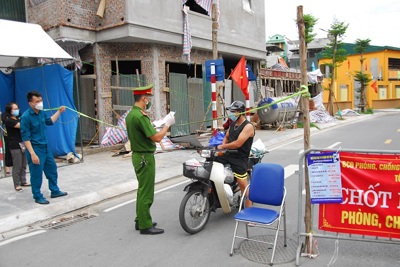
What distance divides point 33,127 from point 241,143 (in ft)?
12.0

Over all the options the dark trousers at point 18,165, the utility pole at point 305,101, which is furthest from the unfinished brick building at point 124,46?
the utility pole at point 305,101

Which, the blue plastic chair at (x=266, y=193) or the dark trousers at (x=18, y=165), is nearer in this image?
the blue plastic chair at (x=266, y=193)

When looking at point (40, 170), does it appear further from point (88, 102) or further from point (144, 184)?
point (88, 102)

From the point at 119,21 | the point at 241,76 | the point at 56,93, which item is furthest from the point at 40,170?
the point at 241,76

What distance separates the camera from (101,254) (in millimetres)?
4605

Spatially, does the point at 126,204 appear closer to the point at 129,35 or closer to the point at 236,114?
the point at 236,114

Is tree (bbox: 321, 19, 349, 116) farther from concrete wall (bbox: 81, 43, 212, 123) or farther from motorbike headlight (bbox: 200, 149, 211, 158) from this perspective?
motorbike headlight (bbox: 200, 149, 211, 158)

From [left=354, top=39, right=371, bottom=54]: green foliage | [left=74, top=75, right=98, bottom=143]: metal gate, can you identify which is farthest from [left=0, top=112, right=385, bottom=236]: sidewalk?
[left=354, top=39, right=371, bottom=54]: green foliage

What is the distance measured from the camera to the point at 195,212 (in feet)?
16.9

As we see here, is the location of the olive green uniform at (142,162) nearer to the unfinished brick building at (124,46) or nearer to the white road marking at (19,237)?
the white road marking at (19,237)

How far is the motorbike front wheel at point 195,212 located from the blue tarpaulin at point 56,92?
6.48m

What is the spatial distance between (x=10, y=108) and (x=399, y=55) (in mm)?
47140

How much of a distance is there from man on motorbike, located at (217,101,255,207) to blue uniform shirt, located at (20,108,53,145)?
325cm

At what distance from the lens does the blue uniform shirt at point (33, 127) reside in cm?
637
